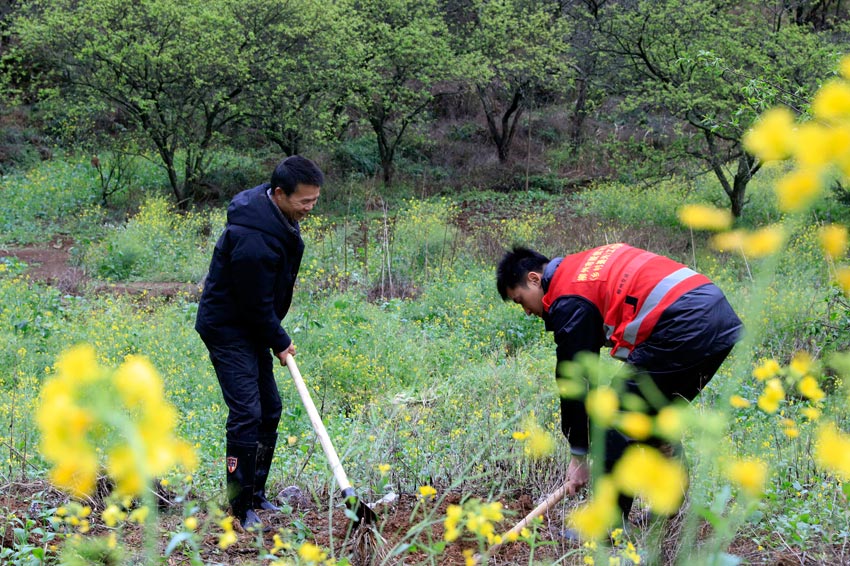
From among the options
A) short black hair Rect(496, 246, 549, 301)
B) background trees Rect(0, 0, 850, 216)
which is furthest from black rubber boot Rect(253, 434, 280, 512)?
background trees Rect(0, 0, 850, 216)

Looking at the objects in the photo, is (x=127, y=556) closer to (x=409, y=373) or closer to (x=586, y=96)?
(x=409, y=373)

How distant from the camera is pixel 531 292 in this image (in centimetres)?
326

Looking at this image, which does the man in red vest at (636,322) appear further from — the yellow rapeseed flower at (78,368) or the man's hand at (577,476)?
the yellow rapeseed flower at (78,368)

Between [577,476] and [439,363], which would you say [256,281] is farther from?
Answer: [439,363]

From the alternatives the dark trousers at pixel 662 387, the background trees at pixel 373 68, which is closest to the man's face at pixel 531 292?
the dark trousers at pixel 662 387

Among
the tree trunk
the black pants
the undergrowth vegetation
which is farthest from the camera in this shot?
the tree trunk

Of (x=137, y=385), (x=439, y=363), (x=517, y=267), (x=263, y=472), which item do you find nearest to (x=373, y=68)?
(x=439, y=363)

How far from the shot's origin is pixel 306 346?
6762mm

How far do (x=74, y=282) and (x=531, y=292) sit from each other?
327 inches

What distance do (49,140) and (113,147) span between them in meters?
Result: 4.72

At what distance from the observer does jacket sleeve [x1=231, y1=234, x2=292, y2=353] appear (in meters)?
3.41

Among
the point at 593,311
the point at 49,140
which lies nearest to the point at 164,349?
the point at 593,311

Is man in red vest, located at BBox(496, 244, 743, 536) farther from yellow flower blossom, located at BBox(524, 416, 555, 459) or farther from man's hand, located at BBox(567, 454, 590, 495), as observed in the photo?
yellow flower blossom, located at BBox(524, 416, 555, 459)

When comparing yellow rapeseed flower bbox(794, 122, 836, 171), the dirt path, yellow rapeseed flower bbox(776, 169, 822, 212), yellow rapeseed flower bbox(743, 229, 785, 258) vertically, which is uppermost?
yellow rapeseed flower bbox(794, 122, 836, 171)
